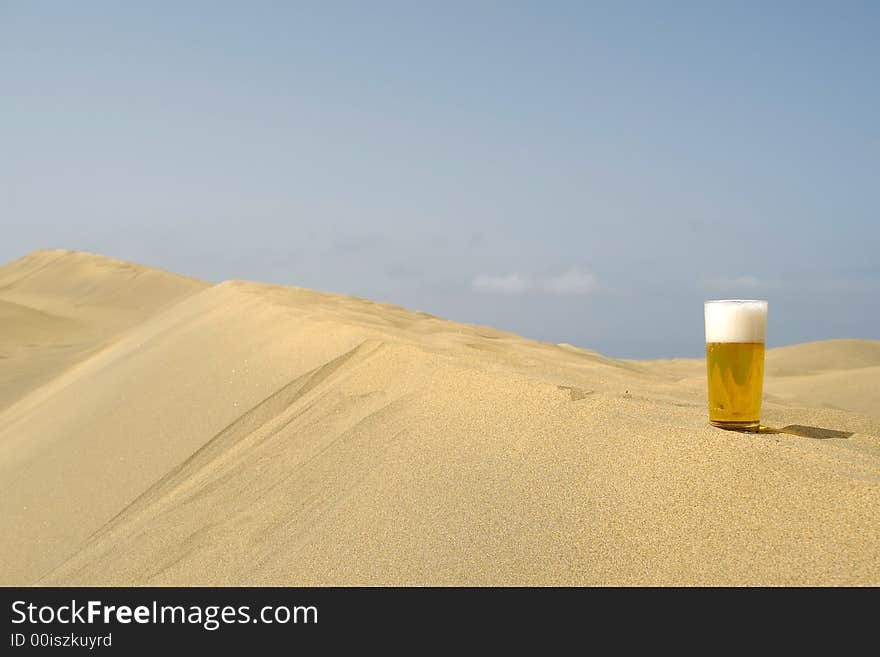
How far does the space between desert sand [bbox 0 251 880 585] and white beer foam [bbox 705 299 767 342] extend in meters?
0.23

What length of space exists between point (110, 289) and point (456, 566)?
18.1 m

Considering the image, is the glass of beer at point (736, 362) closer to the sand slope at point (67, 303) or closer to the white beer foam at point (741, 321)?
the white beer foam at point (741, 321)

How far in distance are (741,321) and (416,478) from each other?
0.89m

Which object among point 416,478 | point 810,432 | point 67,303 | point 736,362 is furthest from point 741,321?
point 67,303

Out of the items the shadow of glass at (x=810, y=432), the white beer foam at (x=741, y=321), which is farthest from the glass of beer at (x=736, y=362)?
the shadow of glass at (x=810, y=432)

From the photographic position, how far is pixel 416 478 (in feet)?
6.82

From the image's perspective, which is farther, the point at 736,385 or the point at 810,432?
the point at 810,432

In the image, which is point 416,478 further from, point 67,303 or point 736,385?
point 67,303

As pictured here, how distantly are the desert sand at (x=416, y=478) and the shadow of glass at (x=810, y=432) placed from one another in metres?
0.02

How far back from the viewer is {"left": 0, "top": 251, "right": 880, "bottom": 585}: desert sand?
5.20 feet

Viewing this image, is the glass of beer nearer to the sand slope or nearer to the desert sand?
the desert sand
